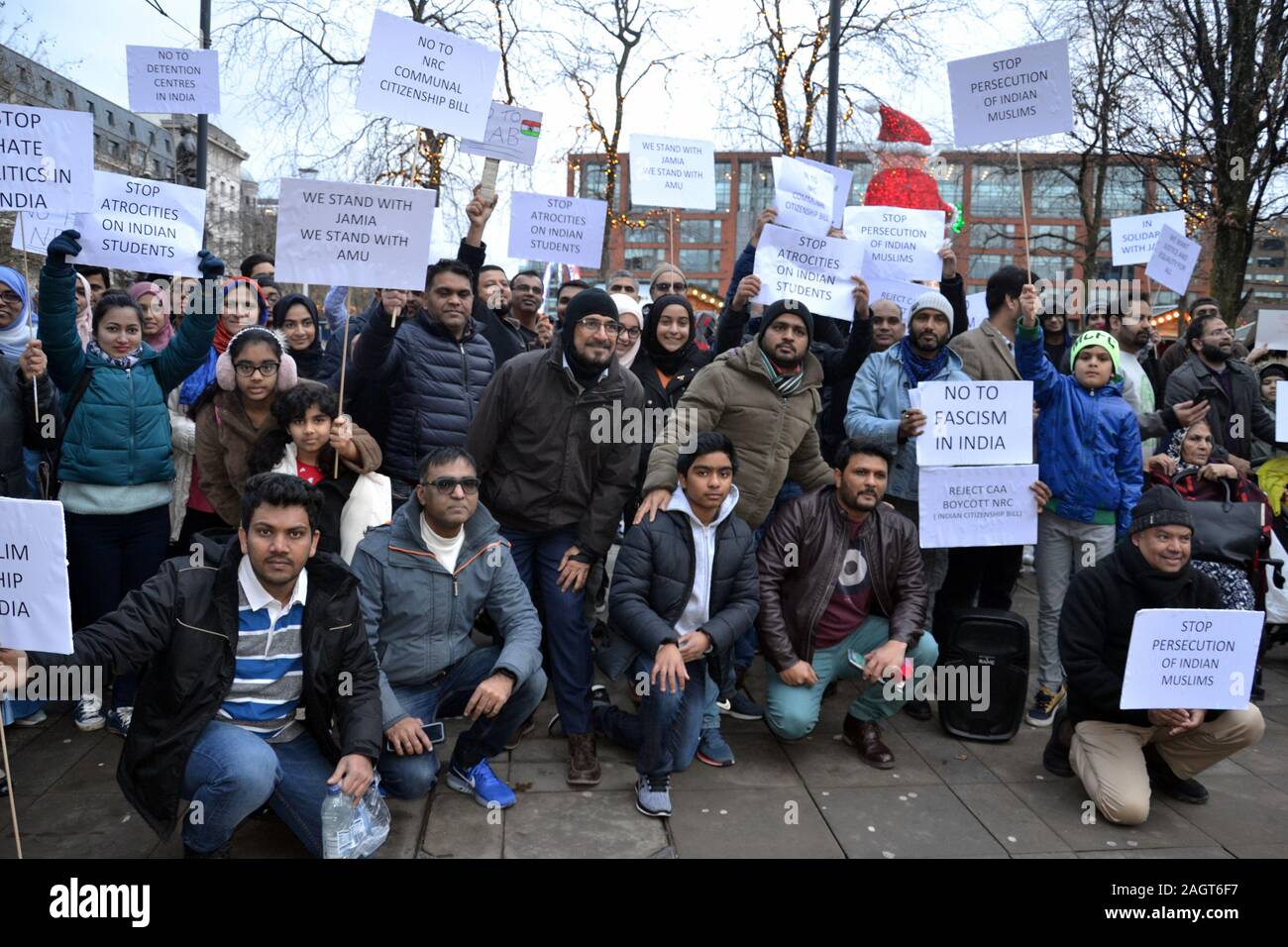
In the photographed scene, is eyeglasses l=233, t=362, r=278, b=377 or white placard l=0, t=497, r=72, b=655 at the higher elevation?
eyeglasses l=233, t=362, r=278, b=377

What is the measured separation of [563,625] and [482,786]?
80 cm

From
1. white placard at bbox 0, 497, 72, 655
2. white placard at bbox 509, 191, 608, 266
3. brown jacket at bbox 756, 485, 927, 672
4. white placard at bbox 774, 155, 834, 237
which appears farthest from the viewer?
white placard at bbox 509, 191, 608, 266

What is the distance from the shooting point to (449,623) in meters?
3.98

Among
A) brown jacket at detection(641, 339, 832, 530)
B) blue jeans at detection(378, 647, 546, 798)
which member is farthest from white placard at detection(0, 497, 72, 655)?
brown jacket at detection(641, 339, 832, 530)

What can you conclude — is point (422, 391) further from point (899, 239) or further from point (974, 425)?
point (899, 239)

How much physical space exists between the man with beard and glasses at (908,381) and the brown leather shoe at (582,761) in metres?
2.08

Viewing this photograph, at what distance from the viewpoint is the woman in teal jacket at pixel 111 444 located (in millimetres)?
4445

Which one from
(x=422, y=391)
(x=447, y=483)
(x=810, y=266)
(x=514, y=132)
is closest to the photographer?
(x=447, y=483)

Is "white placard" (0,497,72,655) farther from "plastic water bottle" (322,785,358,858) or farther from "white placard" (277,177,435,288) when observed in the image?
"white placard" (277,177,435,288)

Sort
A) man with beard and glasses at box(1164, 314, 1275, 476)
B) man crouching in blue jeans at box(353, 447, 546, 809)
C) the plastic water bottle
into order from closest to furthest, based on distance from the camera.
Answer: the plastic water bottle
man crouching in blue jeans at box(353, 447, 546, 809)
man with beard and glasses at box(1164, 314, 1275, 476)

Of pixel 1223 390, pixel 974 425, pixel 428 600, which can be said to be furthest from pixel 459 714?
pixel 1223 390

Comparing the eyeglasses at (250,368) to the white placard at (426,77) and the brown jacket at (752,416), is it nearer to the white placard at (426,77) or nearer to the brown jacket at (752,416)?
the white placard at (426,77)

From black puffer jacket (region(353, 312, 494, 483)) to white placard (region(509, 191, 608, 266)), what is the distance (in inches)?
83.5

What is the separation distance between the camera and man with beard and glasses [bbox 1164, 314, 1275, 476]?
642cm
